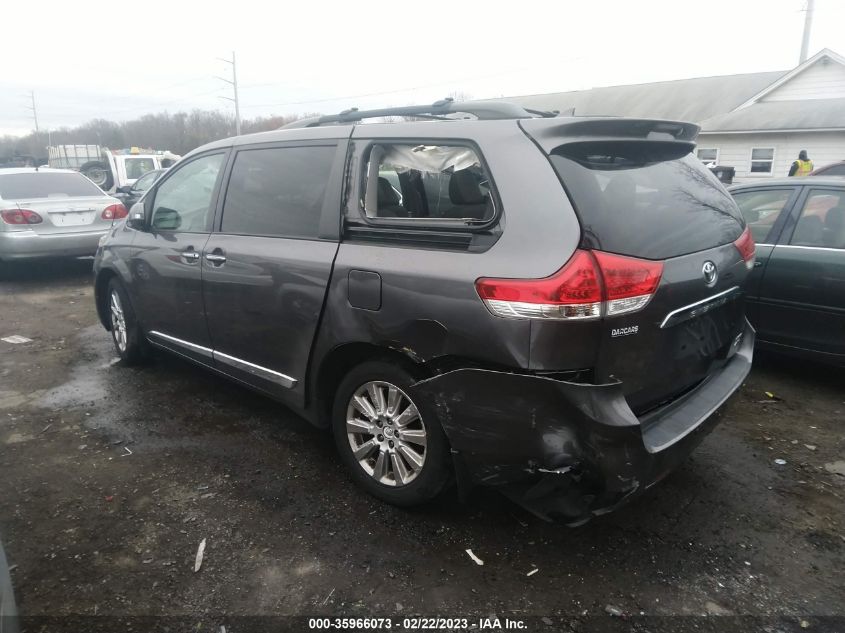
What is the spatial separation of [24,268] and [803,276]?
35.6 ft

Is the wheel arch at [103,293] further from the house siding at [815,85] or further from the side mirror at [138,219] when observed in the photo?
the house siding at [815,85]

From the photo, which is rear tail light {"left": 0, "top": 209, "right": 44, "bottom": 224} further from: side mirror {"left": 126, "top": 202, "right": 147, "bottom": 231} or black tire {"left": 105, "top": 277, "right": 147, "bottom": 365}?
side mirror {"left": 126, "top": 202, "right": 147, "bottom": 231}

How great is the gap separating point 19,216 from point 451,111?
7.64 m

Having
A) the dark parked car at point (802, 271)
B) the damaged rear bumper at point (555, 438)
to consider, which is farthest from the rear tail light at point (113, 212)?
the dark parked car at point (802, 271)

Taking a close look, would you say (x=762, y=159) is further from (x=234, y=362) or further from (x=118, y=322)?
(x=234, y=362)

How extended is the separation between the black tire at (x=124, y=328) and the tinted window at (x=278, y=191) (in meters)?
1.64

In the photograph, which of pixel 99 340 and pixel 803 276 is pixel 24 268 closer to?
pixel 99 340

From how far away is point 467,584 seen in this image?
2479 millimetres

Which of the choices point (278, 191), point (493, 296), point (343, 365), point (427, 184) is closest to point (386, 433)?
point (343, 365)

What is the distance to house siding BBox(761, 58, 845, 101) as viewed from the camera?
21.7 meters

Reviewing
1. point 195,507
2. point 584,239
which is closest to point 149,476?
point 195,507

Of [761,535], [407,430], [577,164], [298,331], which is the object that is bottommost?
[761,535]

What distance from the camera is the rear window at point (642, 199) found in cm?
233

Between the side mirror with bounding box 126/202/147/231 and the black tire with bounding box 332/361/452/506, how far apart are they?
2.38m
